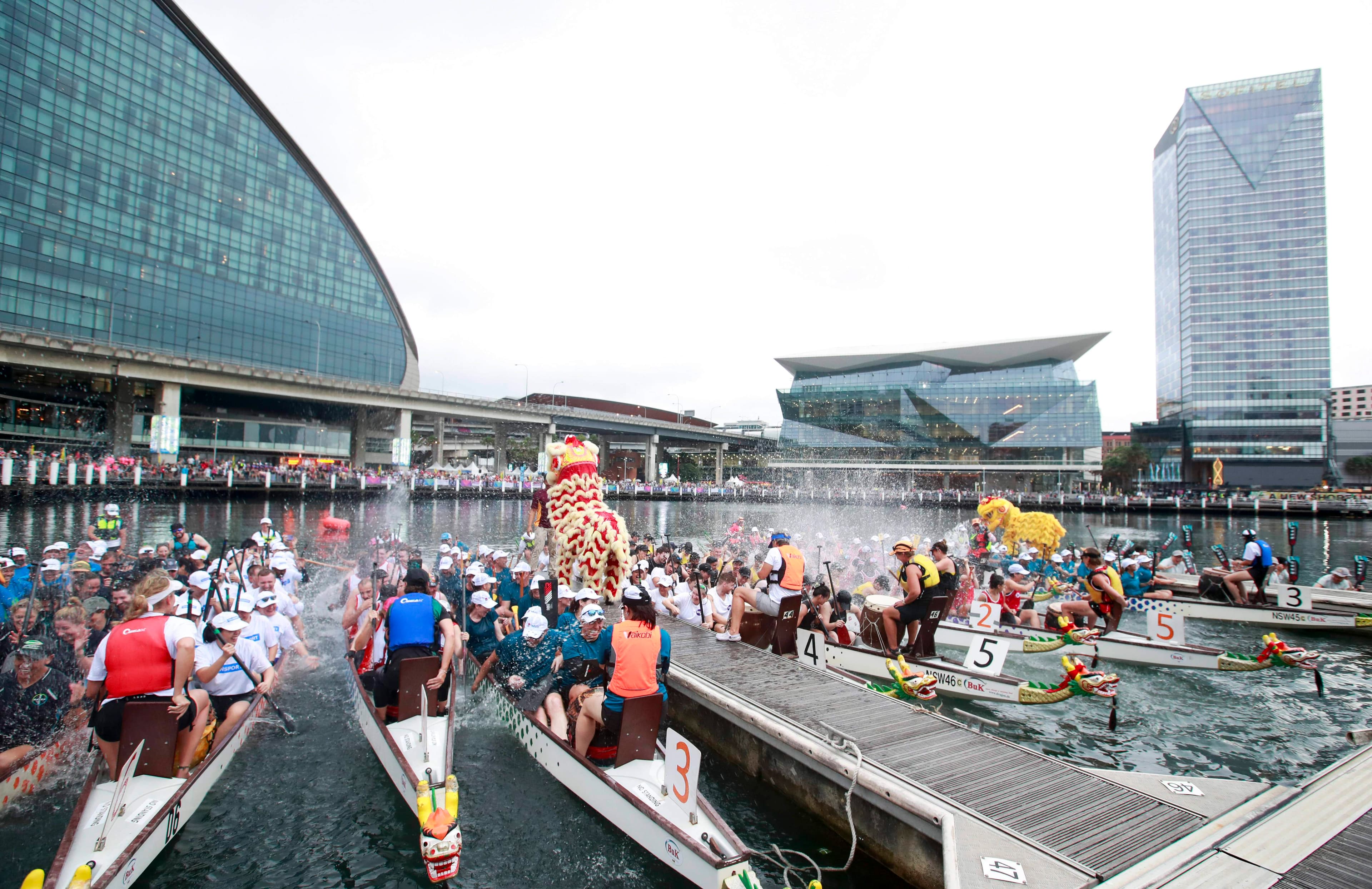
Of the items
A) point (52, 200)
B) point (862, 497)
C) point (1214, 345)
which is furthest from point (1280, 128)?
point (52, 200)

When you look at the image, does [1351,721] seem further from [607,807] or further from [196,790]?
[196,790]

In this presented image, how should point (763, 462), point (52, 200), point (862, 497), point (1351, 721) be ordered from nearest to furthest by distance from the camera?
point (1351, 721) < point (52, 200) < point (862, 497) < point (763, 462)

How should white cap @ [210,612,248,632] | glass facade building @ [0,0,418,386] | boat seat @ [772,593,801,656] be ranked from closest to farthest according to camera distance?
1. white cap @ [210,612,248,632]
2. boat seat @ [772,593,801,656]
3. glass facade building @ [0,0,418,386]

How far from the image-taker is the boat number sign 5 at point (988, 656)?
8.42m

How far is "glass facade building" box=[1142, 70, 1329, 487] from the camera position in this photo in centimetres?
9331

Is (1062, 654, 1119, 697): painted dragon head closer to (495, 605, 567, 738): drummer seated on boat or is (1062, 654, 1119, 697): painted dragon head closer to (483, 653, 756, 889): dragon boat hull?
(483, 653, 756, 889): dragon boat hull

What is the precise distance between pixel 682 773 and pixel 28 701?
5.83 meters

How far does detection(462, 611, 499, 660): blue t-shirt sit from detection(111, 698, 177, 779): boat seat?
3.34 metres

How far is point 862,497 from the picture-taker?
77.9 m

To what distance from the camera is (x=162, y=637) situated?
15.7ft

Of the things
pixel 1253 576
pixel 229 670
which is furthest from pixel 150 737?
pixel 1253 576

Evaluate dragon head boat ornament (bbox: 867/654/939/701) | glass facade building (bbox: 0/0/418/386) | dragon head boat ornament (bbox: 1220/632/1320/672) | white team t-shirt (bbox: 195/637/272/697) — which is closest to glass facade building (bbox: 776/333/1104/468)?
glass facade building (bbox: 0/0/418/386)

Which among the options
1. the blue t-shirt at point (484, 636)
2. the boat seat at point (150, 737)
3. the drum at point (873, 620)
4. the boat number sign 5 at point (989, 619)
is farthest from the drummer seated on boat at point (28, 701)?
the boat number sign 5 at point (989, 619)

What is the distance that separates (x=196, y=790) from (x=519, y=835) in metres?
2.71
